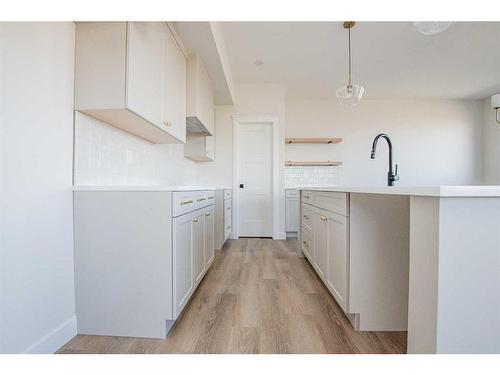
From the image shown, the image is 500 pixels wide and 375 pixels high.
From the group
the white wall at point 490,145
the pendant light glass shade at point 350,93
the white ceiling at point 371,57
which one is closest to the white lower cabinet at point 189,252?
the pendant light glass shade at point 350,93

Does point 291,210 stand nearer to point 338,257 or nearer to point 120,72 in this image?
point 338,257

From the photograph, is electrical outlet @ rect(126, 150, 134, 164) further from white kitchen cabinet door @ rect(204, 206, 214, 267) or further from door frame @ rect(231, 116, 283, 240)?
door frame @ rect(231, 116, 283, 240)

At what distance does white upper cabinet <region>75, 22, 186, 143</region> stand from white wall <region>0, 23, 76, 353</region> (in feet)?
0.25

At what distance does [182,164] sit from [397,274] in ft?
8.97

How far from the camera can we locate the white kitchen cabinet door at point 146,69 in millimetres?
1452

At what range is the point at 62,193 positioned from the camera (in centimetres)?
129

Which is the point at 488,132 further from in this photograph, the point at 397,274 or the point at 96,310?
the point at 96,310

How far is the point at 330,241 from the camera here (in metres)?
1.74

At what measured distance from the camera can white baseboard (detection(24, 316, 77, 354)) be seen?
112 cm

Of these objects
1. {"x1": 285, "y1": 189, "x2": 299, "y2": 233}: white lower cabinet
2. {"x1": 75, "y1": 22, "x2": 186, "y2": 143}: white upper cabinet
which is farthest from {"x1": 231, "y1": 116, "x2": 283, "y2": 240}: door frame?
{"x1": 75, "y1": 22, "x2": 186, "y2": 143}: white upper cabinet

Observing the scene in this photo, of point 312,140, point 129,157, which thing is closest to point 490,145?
point 312,140

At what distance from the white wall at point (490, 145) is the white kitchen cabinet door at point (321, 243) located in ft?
16.3

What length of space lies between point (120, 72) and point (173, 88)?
2.38 ft
